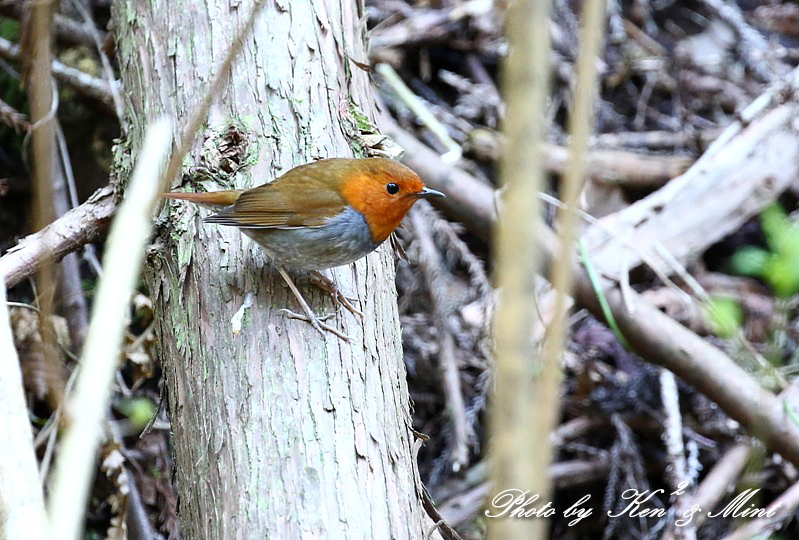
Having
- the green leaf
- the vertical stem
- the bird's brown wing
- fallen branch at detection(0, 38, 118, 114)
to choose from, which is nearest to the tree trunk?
the bird's brown wing

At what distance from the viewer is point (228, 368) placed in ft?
8.13

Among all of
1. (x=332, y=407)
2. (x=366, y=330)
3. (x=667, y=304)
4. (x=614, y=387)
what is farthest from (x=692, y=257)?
(x=332, y=407)

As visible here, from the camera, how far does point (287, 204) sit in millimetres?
2838

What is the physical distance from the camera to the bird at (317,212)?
109 inches

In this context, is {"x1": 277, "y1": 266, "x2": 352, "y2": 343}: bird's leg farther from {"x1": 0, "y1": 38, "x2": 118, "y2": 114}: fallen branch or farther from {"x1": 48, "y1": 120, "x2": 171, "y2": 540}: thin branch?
{"x1": 0, "y1": 38, "x2": 118, "y2": 114}: fallen branch

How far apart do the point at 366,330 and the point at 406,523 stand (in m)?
0.69

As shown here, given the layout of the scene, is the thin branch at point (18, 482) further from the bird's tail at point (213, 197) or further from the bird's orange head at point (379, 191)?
the bird's orange head at point (379, 191)

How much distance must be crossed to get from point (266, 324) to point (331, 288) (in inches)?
12.5

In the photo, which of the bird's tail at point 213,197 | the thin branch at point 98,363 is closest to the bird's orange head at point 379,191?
the bird's tail at point 213,197

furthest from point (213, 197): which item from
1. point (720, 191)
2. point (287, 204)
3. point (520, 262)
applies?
point (720, 191)

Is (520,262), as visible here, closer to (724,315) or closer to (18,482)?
(18,482)

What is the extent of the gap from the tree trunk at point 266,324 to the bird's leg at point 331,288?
0.03 meters

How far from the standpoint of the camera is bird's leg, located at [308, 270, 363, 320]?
A: 8.96ft

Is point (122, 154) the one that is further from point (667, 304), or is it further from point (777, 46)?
point (777, 46)
